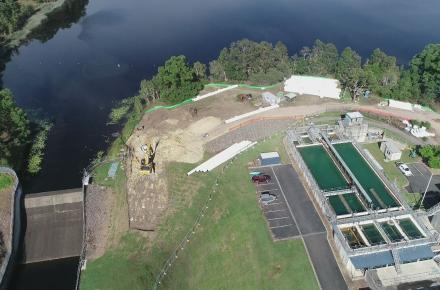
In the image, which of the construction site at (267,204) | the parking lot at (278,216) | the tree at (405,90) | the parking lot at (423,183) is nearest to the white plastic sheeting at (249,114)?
the construction site at (267,204)

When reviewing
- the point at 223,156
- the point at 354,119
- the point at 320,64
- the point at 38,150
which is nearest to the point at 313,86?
the point at 320,64

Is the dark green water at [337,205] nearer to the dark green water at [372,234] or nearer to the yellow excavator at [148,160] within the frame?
the dark green water at [372,234]

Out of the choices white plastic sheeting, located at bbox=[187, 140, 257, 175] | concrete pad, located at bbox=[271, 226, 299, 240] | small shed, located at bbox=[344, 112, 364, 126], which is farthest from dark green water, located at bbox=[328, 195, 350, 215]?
white plastic sheeting, located at bbox=[187, 140, 257, 175]

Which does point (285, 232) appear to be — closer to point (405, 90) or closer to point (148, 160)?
point (148, 160)

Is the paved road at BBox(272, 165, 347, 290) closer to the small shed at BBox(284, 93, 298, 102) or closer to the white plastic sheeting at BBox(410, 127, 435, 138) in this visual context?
the small shed at BBox(284, 93, 298, 102)

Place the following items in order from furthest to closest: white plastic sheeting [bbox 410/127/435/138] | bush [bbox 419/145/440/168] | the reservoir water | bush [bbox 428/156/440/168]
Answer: the reservoir water < white plastic sheeting [bbox 410/127/435/138] < bush [bbox 419/145/440/168] < bush [bbox 428/156/440/168]

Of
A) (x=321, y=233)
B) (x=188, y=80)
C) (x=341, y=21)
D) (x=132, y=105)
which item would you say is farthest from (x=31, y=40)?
→ (x=321, y=233)

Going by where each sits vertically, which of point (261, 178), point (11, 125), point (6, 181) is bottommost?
point (261, 178)
